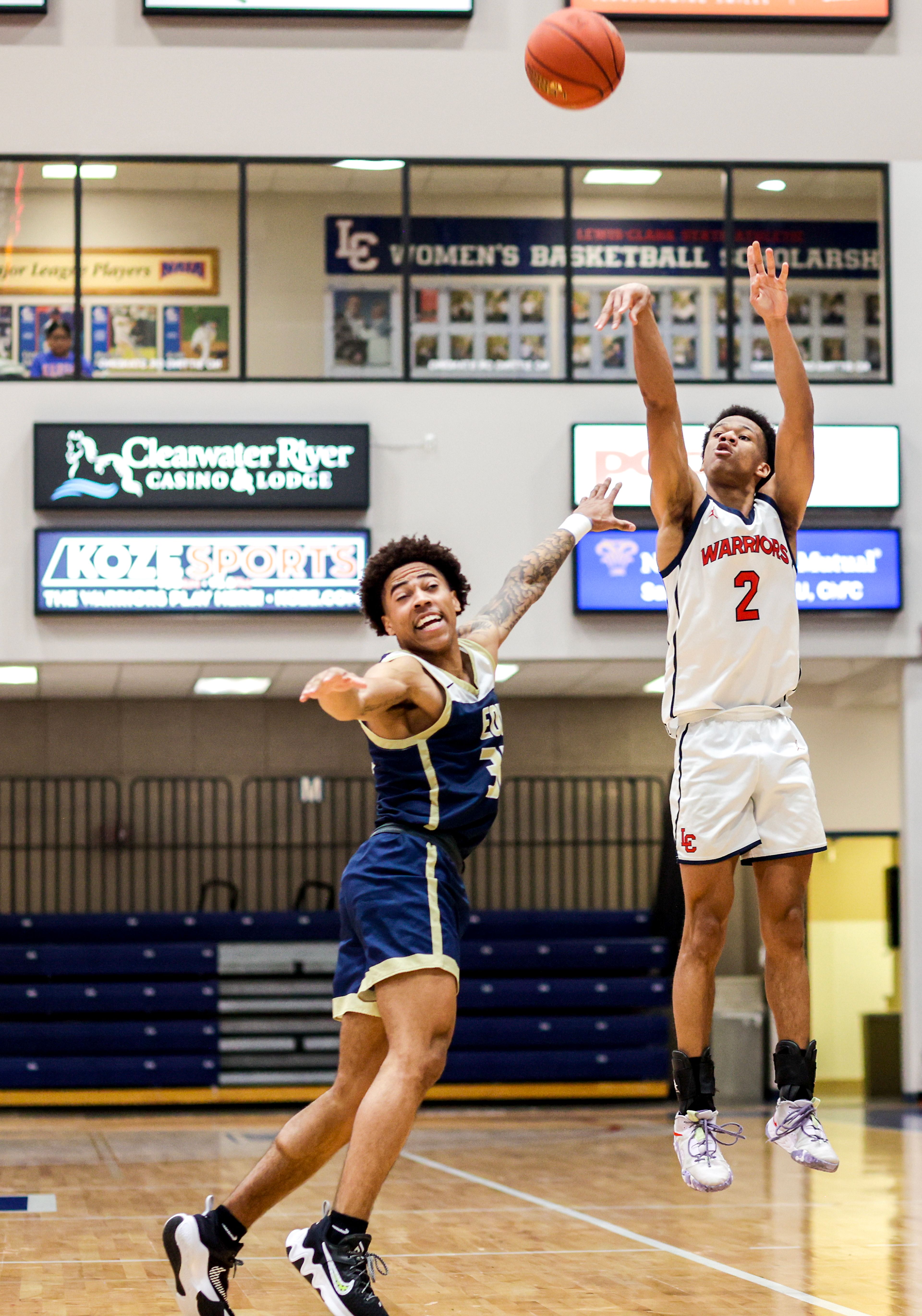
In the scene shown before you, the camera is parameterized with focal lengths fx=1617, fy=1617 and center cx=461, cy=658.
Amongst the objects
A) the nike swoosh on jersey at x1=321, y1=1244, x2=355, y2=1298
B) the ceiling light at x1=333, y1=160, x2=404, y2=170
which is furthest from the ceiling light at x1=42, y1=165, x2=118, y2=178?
the nike swoosh on jersey at x1=321, y1=1244, x2=355, y2=1298

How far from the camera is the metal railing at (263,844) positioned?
1432cm

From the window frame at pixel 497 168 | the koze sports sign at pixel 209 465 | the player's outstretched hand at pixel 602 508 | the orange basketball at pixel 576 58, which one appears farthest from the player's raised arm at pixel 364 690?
the window frame at pixel 497 168

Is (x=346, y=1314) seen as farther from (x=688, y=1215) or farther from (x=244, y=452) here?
(x=244, y=452)

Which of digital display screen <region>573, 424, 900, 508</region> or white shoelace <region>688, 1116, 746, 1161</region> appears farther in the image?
digital display screen <region>573, 424, 900, 508</region>

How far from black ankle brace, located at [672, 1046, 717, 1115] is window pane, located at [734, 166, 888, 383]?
28.1 feet

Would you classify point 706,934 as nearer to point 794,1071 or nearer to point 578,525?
point 794,1071

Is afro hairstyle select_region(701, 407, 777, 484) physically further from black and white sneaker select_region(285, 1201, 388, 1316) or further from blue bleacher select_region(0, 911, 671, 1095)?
blue bleacher select_region(0, 911, 671, 1095)

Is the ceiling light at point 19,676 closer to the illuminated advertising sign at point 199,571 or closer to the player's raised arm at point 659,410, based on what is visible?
the illuminated advertising sign at point 199,571

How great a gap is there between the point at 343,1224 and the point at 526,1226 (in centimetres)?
275

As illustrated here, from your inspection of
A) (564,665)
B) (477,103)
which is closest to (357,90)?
(477,103)

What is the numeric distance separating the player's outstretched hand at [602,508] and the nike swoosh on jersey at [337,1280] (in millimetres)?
→ 2438

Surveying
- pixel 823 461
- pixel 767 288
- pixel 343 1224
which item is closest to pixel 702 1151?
pixel 343 1224

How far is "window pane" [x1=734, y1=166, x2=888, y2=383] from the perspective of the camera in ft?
41.7

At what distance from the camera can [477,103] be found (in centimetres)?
1241
